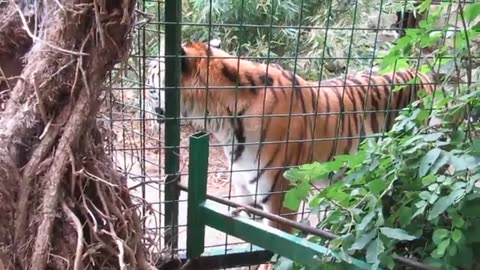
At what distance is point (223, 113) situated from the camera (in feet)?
6.46

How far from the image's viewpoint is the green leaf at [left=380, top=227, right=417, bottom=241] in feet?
3.42

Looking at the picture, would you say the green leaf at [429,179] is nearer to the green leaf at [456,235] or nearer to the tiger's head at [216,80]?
the green leaf at [456,235]

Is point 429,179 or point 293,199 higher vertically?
point 429,179

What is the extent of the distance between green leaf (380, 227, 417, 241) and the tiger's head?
870mm

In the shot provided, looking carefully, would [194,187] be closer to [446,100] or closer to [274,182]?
[446,100]

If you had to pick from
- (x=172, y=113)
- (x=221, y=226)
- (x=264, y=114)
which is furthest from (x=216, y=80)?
(x=221, y=226)

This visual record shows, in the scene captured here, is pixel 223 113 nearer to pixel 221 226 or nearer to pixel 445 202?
pixel 221 226

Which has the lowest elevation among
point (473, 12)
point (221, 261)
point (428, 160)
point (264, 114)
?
point (221, 261)

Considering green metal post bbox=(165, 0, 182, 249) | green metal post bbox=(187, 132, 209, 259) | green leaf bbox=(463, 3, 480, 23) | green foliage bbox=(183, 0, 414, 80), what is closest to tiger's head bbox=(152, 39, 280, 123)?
green metal post bbox=(165, 0, 182, 249)

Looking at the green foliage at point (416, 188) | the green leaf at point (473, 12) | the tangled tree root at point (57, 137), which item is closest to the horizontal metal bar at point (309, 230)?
the green foliage at point (416, 188)

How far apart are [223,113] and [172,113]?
549 millimetres

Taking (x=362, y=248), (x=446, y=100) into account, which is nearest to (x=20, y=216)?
(x=362, y=248)

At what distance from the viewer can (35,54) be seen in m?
0.98

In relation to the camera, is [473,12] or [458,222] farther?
[473,12]
